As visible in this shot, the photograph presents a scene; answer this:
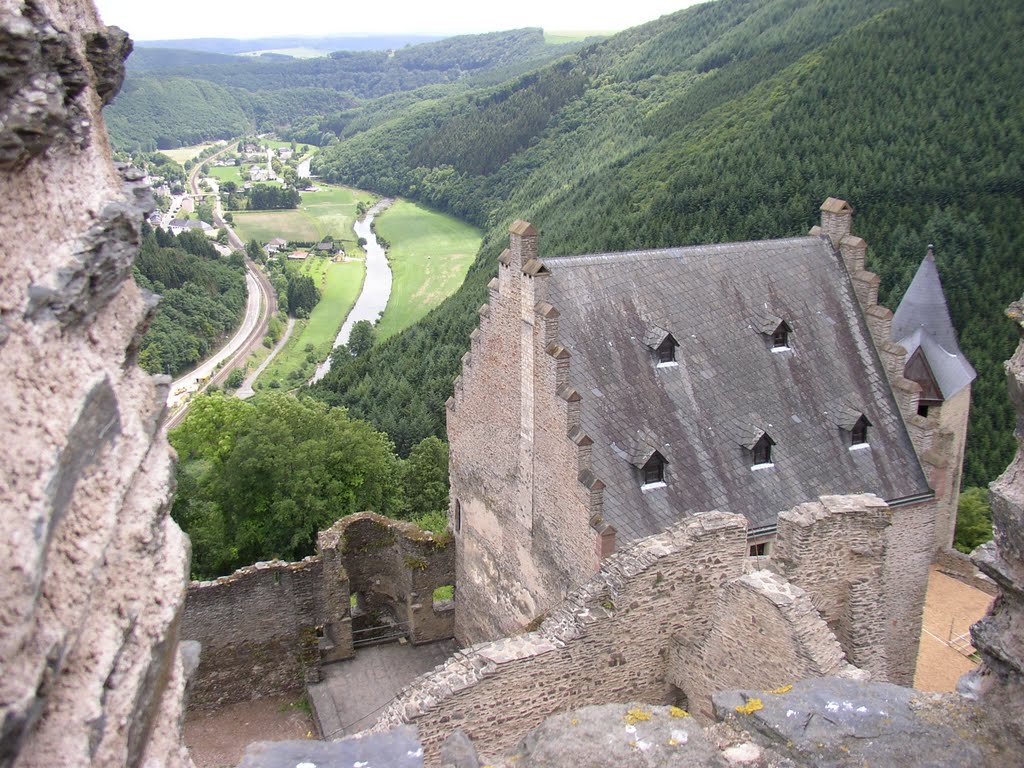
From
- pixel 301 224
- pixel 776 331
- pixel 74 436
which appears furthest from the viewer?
pixel 301 224

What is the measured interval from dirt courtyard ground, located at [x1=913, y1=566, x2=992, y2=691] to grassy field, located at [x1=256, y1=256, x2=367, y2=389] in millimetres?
81839

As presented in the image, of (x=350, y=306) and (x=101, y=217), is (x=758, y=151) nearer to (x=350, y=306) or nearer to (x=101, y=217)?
(x=350, y=306)

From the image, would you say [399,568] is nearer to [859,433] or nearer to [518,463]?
[518,463]

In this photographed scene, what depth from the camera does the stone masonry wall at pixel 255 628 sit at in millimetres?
25922

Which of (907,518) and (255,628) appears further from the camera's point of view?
(255,628)

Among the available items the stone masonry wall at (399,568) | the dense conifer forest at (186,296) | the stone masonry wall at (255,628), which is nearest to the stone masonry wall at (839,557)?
the stone masonry wall at (399,568)

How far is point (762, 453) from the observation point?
78.2ft

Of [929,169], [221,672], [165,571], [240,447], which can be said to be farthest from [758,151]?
[165,571]

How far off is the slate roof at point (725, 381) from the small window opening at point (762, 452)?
0.19m

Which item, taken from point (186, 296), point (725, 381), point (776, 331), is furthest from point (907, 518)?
point (186, 296)

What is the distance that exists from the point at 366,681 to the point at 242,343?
92.5 metres

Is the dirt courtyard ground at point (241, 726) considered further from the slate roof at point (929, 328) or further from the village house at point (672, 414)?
the slate roof at point (929, 328)

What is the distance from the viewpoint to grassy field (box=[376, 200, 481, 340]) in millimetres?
124500

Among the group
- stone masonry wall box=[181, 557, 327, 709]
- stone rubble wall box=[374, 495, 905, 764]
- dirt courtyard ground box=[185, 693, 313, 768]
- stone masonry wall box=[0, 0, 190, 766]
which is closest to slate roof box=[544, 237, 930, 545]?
stone rubble wall box=[374, 495, 905, 764]
